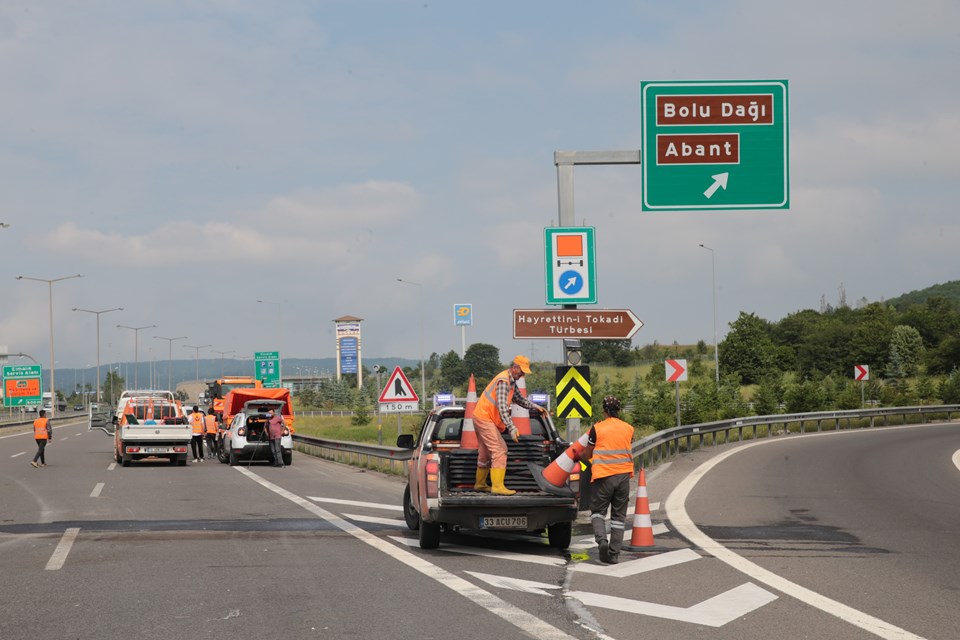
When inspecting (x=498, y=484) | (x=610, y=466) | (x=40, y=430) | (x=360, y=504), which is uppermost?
(x=610, y=466)

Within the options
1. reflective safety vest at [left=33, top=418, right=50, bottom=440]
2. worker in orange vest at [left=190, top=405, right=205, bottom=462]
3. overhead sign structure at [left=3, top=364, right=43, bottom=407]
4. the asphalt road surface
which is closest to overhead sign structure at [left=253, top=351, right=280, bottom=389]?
overhead sign structure at [left=3, top=364, right=43, bottom=407]

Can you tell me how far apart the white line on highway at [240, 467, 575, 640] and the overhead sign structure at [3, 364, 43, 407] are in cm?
6664

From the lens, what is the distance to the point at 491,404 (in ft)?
40.8

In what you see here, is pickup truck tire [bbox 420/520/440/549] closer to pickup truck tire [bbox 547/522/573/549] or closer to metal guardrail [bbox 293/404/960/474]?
pickup truck tire [bbox 547/522/573/549]

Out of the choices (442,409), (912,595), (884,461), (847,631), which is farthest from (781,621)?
(884,461)

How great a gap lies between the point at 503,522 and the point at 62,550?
4.91m

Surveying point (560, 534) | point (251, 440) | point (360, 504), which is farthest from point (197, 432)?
point (560, 534)

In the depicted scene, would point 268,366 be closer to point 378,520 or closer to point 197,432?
point 197,432

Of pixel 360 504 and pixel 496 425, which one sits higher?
pixel 496 425

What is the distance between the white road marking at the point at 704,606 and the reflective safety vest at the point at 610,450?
7.49 feet

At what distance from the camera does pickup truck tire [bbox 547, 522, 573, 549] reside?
12.4 m

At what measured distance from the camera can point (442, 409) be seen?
13.7 meters

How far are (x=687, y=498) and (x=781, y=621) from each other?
995 cm

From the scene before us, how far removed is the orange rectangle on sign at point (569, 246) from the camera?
53.1 feet
